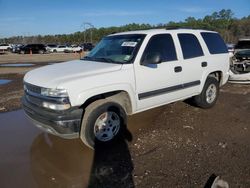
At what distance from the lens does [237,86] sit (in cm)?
1087

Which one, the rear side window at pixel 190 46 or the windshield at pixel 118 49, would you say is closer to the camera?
the windshield at pixel 118 49

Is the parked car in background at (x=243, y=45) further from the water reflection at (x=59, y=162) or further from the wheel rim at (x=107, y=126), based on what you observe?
the water reflection at (x=59, y=162)

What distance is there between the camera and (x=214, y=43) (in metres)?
7.45

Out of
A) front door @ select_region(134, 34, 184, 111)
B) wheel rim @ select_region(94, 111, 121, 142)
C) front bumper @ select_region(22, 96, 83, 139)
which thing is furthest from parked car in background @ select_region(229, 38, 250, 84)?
front bumper @ select_region(22, 96, 83, 139)

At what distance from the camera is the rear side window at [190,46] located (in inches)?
254

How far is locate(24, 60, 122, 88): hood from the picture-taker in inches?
184

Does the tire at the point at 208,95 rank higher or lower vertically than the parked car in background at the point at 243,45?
lower

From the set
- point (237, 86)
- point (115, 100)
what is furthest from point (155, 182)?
point (237, 86)

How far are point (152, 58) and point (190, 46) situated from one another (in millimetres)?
1575

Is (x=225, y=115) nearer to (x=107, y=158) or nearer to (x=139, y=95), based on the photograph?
(x=139, y=95)

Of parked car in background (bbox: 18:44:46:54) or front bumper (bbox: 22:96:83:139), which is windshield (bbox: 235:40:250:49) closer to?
front bumper (bbox: 22:96:83:139)

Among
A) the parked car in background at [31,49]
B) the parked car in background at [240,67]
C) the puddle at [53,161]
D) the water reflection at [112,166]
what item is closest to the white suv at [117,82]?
the water reflection at [112,166]

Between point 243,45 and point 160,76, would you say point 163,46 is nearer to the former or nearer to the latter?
point 160,76

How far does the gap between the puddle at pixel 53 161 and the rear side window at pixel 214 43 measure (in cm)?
286
